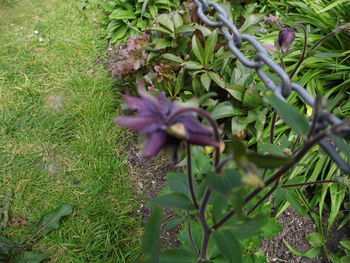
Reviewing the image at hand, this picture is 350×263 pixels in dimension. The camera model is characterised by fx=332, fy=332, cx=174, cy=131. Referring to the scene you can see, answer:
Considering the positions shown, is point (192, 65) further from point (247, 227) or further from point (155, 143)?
point (155, 143)

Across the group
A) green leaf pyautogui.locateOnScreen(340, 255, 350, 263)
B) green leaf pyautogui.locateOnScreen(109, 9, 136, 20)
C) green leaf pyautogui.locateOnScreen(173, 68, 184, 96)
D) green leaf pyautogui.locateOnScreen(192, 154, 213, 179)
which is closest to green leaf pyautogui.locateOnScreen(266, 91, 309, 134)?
green leaf pyautogui.locateOnScreen(192, 154, 213, 179)

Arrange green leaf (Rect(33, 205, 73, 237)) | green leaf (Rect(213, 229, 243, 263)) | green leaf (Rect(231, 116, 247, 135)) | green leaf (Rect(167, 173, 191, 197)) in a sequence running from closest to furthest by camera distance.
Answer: green leaf (Rect(213, 229, 243, 263)), green leaf (Rect(167, 173, 191, 197)), green leaf (Rect(33, 205, 73, 237)), green leaf (Rect(231, 116, 247, 135))

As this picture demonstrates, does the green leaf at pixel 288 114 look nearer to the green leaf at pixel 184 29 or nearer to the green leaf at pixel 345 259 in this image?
the green leaf at pixel 345 259

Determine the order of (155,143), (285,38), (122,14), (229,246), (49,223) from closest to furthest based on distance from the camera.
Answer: (155,143)
(229,246)
(285,38)
(49,223)
(122,14)

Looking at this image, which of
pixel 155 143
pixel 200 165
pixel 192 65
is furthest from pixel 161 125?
pixel 192 65

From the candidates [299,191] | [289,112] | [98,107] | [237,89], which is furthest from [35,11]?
[289,112]

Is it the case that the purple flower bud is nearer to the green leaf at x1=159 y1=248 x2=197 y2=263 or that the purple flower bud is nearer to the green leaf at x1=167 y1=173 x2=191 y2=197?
the green leaf at x1=167 y1=173 x2=191 y2=197
